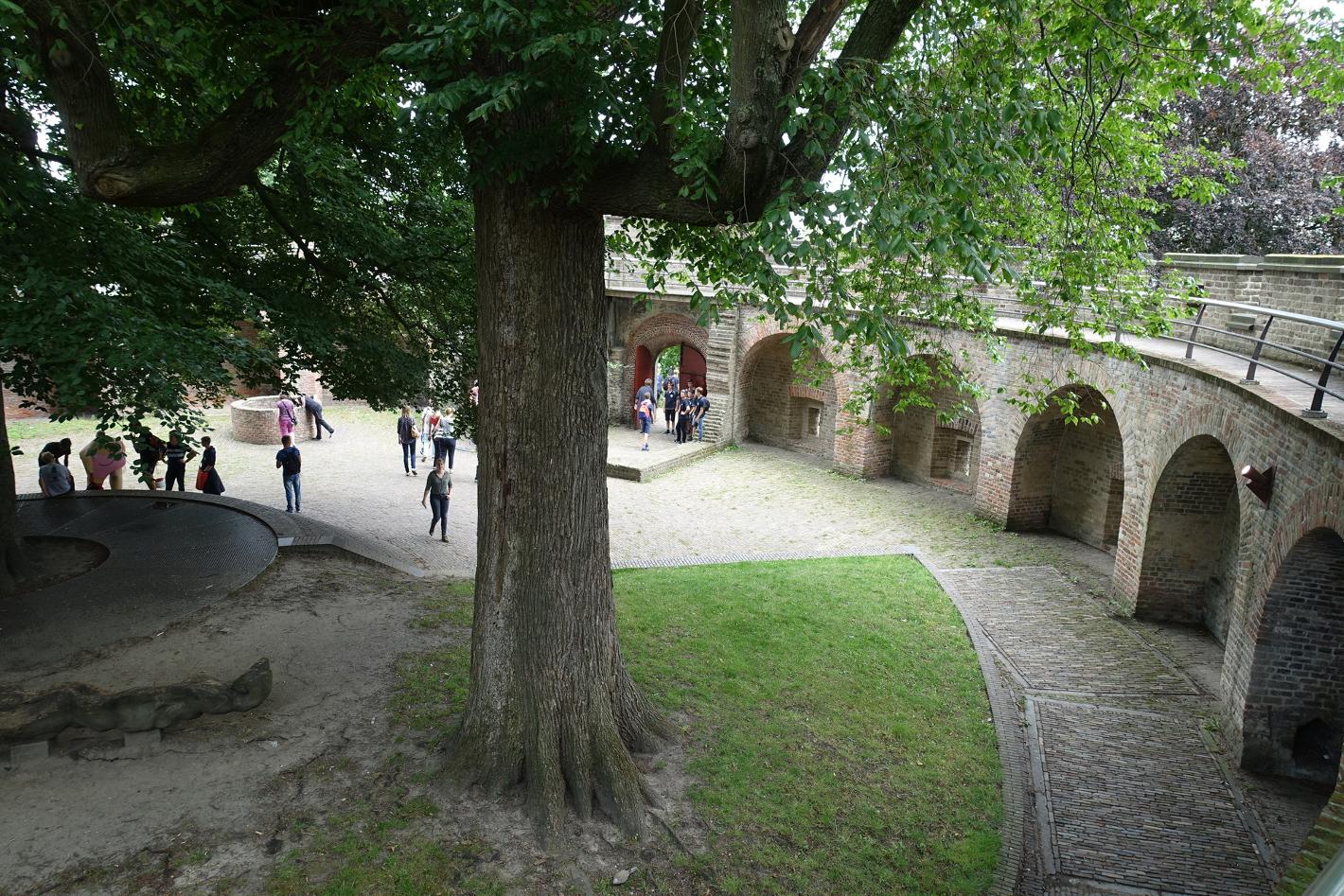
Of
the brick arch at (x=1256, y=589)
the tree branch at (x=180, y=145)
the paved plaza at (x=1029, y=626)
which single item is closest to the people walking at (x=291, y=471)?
the paved plaza at (x=1029, y=626)

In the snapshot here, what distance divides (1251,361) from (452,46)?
8.72 metres

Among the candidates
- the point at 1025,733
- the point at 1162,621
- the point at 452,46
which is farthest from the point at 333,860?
the point at 1162,621

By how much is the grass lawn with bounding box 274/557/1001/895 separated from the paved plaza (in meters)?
0.57

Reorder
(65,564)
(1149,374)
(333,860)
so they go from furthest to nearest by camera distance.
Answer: (1149,374) < (65,564) < (333,860)

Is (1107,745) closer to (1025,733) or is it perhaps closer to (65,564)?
Result: (1025,733)

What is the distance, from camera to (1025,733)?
8.78 metres

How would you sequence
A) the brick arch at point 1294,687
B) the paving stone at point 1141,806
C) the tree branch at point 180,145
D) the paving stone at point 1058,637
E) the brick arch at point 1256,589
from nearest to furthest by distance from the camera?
the tree branch at point 180,145
the paving stone at point 1141,806
the brick arch at point 1256,589
the brick arch at point 1294,687
the paving stone at point 1058,637

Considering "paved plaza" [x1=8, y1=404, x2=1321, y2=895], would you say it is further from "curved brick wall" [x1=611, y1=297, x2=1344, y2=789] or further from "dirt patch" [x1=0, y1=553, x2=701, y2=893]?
"dirt patch" [x1=0, y1=553, x2=701, y2=893]

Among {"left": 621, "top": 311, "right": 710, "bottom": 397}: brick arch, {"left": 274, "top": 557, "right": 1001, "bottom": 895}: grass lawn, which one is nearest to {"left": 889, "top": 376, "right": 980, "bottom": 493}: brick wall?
{"left": 621, "top": 311, "right": 710, "bottom": 397}: brick arch

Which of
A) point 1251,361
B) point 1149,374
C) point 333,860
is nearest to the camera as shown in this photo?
point 333,860

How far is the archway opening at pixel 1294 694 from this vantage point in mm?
8344

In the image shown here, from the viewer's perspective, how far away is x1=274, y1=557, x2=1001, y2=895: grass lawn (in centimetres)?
605

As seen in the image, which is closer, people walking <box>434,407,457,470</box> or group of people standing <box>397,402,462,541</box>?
group of people standing <box>397,402,462,541</box>

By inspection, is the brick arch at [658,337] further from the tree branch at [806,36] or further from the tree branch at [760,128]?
the tree branch at [806,36]
